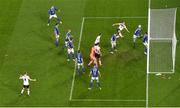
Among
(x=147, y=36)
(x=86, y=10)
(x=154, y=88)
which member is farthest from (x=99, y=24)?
(x=154, y=88)

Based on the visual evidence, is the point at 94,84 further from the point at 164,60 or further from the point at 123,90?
the point at 164,60

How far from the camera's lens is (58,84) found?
121 feet

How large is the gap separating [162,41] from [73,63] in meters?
6.28

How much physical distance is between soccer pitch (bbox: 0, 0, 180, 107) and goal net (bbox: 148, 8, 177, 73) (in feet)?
1.29

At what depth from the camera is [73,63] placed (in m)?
38.6

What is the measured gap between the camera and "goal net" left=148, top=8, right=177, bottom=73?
37.4 metres

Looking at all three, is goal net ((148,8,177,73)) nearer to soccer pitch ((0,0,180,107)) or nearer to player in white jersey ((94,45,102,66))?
soccer pitch ((0,0,180,107))

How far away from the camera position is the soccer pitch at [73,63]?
35781 mm

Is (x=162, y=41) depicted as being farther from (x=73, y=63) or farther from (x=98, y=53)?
(x=73, y=63)

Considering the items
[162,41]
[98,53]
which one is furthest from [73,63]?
[162,41]

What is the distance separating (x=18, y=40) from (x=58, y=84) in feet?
19.9

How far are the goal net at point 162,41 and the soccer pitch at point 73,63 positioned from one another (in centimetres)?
39

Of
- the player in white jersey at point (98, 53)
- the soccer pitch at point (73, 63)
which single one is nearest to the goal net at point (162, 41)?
the soccer pitch at point (73, 63)

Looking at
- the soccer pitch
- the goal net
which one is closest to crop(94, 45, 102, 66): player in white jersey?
the soccer pitch
